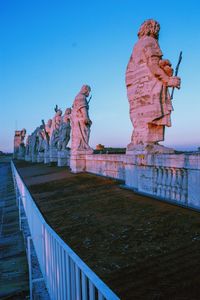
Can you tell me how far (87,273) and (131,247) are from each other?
2.72m

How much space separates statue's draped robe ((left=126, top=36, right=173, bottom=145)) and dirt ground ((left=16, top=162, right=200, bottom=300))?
70.4 inches

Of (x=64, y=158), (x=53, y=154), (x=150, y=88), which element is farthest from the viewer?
(x=53, y=154)

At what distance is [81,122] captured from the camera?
1752cm

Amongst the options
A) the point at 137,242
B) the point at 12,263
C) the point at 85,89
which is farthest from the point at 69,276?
the point at 85,89

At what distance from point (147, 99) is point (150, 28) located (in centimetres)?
192

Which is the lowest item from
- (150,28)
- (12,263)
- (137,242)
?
(12,263)

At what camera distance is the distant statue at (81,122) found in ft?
57.1

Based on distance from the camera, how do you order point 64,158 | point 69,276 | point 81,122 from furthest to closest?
point 64,158 < point 81,122 < point 69,276

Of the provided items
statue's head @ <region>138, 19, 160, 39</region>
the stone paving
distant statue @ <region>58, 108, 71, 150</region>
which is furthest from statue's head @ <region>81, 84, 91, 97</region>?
the stone paving

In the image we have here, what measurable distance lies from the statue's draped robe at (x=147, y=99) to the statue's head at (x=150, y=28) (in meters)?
0.16

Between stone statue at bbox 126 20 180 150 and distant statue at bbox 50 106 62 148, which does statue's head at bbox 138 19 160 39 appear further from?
distant statue at bbox 50 106 62 148

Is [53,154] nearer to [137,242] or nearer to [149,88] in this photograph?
[149,88]

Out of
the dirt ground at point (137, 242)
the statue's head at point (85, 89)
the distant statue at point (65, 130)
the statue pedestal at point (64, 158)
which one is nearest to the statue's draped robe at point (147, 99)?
the dirt ground at point (137, 242)

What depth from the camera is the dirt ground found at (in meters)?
3.13
